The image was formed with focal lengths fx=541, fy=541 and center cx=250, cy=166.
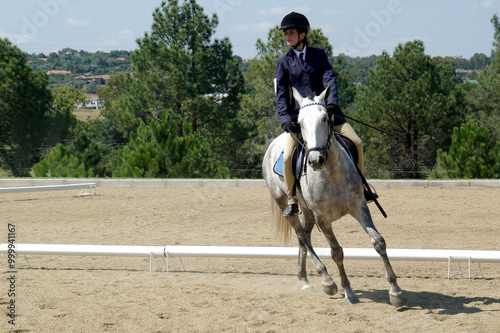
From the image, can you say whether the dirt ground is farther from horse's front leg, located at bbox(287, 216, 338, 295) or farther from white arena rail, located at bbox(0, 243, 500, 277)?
white arena rail, located at bbox(0, 243, 500, 277)

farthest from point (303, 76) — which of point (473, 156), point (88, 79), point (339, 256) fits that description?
point (88, 79)

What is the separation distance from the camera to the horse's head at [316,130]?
480cm

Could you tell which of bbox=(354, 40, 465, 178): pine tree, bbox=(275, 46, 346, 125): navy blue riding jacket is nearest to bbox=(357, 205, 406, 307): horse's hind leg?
bbox=(275, 46, 346, 125): navy blue riding jacket

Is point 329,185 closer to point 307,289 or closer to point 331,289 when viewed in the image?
point 331,289

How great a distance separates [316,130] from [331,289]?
1.78 meters

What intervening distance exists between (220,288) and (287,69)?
8.42ft

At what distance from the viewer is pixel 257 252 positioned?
22.2 feet

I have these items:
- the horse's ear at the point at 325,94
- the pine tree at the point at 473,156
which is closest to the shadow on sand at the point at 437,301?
the horse's ear at the point at 325,94

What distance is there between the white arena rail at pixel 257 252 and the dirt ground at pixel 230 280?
10.0 inches

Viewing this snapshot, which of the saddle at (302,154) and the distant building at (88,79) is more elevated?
the distant building at (88,79)

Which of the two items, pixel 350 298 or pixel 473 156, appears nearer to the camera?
pixel 350 298

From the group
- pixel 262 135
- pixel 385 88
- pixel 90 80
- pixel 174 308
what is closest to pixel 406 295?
pixel 174 308

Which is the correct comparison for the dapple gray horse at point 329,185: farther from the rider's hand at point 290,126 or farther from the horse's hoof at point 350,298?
the rider's hand at point 290,126

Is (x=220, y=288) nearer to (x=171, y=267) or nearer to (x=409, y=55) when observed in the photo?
(x=171, y=267)
